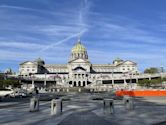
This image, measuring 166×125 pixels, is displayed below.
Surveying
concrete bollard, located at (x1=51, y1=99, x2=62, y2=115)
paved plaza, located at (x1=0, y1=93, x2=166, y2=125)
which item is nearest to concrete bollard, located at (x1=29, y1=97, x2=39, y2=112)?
paved plaza, located at (x1=0, y1=93, x2=166, y2=125)

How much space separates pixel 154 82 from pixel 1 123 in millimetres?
146482

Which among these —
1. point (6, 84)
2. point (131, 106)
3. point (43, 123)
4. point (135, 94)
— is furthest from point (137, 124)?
point (6, 84)

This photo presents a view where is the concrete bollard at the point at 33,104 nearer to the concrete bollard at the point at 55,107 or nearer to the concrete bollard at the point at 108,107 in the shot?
the concrete bollard at the point at 55,107

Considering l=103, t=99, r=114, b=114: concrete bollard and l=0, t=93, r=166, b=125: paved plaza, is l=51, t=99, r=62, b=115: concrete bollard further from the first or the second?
l=103, t=99, r=114, b=114: concrete bollard

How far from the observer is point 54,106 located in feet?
95.1

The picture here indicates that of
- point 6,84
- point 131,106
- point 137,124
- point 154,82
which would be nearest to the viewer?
point 137,124

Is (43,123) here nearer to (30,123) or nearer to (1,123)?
(30,123)

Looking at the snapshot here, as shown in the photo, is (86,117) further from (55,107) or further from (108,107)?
(108,107)

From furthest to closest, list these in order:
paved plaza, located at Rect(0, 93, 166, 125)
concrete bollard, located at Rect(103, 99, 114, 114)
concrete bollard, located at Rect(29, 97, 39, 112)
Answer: concrete bollard, located at Rect(29, 97, 39, 112)
concrete bollard, located at Rect(103, 99, 114, 114)
paved plaza, located at Rect(0, 93, 166, 125)

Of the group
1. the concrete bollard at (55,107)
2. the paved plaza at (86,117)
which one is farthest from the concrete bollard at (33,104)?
the concrete bollard at (55,107)

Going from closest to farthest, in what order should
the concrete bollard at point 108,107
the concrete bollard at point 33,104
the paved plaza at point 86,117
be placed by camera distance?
1. the paved plaza at point 86,117
2. the concrete bollard at point 108,107
3. the concrete bollard at point 33,104

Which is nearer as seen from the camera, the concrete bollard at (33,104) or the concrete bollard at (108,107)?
the concrete bollard at (108,107)

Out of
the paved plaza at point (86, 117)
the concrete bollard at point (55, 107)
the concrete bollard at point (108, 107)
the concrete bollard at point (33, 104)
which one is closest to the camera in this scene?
the paved plaza at point (86, 117)

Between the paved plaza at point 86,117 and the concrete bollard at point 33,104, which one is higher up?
the concrete bollard at point 33,104
